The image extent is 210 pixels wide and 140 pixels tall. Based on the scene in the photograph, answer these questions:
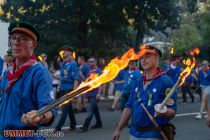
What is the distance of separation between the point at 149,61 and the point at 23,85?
1956 millimetres

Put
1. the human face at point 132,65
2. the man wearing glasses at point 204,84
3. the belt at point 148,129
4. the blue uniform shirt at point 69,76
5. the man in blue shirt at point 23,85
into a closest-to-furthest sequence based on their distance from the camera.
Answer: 1. the man in blue shirt at point 23,85
2. the belt at point 148,129
3. the blue uniform shirt at point 69,76
4. the human face at point 132,65
5. the man wearing glasses at point 204,84

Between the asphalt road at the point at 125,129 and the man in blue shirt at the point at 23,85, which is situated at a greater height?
the man in blue shirt at the point at 23,85

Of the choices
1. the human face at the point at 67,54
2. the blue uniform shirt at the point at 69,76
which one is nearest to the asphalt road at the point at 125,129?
the blue uniform shirt at the point at 69,76

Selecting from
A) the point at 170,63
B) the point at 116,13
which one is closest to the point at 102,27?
the point at 116,13

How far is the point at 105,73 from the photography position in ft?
12.1

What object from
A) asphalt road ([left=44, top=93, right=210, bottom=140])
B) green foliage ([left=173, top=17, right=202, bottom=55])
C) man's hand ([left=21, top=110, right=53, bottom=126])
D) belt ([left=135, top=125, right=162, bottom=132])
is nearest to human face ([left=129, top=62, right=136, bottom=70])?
asphalt road ([left=44, top=93, right=210, bottom=140])

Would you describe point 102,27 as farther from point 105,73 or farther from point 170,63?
point 105,73

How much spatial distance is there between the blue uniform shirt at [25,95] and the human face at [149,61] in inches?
68.7

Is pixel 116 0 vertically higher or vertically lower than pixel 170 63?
higher

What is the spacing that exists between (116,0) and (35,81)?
50.2ft

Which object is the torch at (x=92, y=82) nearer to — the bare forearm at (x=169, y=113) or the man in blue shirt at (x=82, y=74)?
the bare forearm at (x=169, y=113)

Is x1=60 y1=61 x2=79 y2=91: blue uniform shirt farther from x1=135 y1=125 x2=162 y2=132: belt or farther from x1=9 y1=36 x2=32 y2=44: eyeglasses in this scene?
x1=9 y1=36 x2=32 y2=44: eyeglasses

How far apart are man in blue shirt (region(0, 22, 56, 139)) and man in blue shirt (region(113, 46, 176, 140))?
149 centimetres

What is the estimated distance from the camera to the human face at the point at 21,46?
12.6 feet
